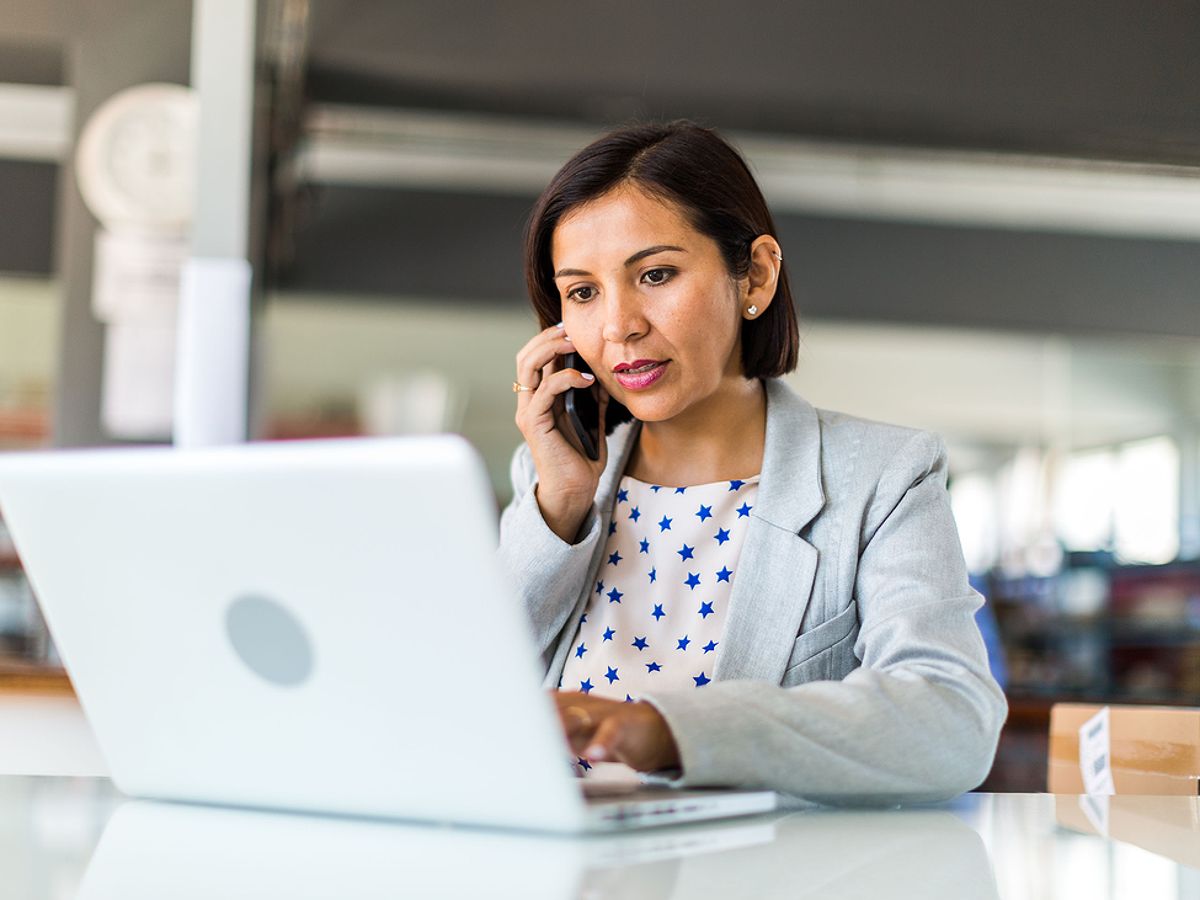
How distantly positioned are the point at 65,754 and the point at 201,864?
242cm

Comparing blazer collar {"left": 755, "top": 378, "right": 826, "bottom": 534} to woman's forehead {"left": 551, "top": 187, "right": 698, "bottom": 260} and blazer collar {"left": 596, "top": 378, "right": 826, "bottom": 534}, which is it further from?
woman's forehead {"left": 551, "top": 187, "right": 698, "bottom": 260}

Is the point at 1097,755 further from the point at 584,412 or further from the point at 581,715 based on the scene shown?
the point at 581,715

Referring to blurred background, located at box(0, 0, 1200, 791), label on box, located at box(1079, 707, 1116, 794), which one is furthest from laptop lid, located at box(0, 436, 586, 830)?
blurred background, located at box(0, 0, 1200, 791)

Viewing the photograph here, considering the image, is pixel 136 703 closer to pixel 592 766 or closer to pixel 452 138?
pixel 592 766

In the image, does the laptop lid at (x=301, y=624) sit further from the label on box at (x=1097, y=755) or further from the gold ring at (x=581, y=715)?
the label on box at (x=1097, y=755)

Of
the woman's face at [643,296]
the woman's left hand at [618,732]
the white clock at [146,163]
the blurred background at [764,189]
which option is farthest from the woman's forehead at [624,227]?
the white clock at [146,163]

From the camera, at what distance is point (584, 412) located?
74.0 inches

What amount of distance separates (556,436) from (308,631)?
2.80 ft

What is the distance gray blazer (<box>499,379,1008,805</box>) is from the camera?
114cm

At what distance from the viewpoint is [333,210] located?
6.78 meters

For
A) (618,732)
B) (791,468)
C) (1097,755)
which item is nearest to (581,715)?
(618,732)

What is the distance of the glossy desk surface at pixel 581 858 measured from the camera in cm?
85

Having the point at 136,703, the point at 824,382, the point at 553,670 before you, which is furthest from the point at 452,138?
the point at 136,703

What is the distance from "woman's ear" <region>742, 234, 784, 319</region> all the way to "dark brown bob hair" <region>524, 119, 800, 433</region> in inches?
0.7
